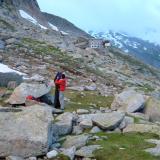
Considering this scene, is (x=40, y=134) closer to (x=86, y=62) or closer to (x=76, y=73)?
(x=76, y=73)

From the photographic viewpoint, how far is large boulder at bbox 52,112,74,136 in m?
23.0

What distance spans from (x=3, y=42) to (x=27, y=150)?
5237cm

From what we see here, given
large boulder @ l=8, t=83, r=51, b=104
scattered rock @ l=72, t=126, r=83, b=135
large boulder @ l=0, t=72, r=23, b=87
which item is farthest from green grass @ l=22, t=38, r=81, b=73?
scattered rock @ l=72, t=126, r=83, b=135

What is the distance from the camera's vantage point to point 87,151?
20.3m

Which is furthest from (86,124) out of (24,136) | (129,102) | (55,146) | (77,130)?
(129,102)

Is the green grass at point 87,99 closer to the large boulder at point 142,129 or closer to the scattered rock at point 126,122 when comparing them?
the scattered rock at point 126,122

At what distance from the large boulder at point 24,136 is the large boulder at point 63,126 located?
85.4 inches

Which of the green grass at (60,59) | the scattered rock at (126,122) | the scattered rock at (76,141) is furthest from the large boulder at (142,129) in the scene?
the green grass at (60,59)

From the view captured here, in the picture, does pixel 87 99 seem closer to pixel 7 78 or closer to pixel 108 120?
pixel 7 78

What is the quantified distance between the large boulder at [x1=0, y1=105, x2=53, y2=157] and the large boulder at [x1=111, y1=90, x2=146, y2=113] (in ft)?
37.0

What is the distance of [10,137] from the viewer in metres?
19.6

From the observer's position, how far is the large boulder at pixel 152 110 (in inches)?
1230

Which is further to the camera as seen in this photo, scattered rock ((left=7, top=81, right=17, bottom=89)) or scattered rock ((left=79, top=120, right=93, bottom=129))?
scattered rock ((left=7, top=81, right=17, bottom=89))

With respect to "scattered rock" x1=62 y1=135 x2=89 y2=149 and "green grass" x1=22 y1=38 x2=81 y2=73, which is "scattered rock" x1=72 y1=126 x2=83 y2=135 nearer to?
"scattered rock" x1=62 y1=135 x2=89 y2=149
